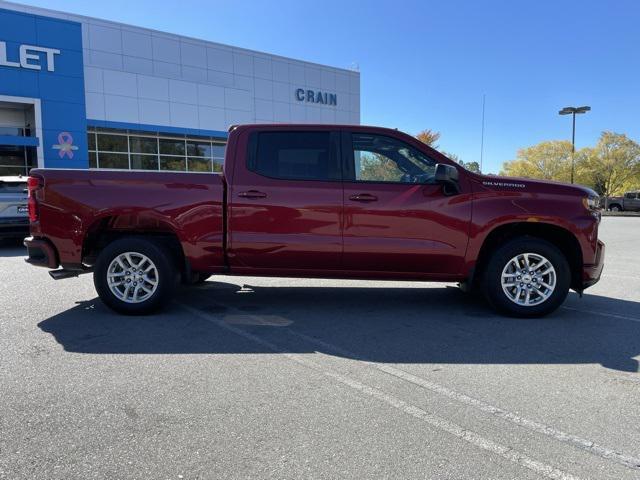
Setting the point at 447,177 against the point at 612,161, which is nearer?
the point at 447,177

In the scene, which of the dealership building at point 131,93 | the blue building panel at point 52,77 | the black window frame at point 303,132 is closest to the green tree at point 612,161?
the dealership building at point 131,93

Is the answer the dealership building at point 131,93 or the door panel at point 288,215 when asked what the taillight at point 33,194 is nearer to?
the door panel at point 288,215

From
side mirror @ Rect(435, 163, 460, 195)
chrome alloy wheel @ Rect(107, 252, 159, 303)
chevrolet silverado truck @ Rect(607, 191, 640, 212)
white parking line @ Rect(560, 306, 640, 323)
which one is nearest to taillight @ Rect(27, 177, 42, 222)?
chrome alloy wheel @ Rect(107, 252, 159, 303)

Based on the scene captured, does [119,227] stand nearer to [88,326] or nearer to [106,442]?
[88,326]

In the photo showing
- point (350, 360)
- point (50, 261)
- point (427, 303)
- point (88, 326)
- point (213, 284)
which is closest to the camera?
point (350, 360)

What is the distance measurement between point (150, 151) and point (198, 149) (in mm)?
2991

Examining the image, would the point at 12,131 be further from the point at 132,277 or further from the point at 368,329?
the point at 368,329

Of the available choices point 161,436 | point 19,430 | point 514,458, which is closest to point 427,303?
point 514,458

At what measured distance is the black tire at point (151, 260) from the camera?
5422 mm

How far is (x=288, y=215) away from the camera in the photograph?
539cm

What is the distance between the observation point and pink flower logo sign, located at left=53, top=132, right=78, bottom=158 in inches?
970

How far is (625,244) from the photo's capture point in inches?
563

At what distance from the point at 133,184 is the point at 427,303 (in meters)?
3.75

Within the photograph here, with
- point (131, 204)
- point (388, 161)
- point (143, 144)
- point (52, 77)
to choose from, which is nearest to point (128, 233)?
point (131, 204)
